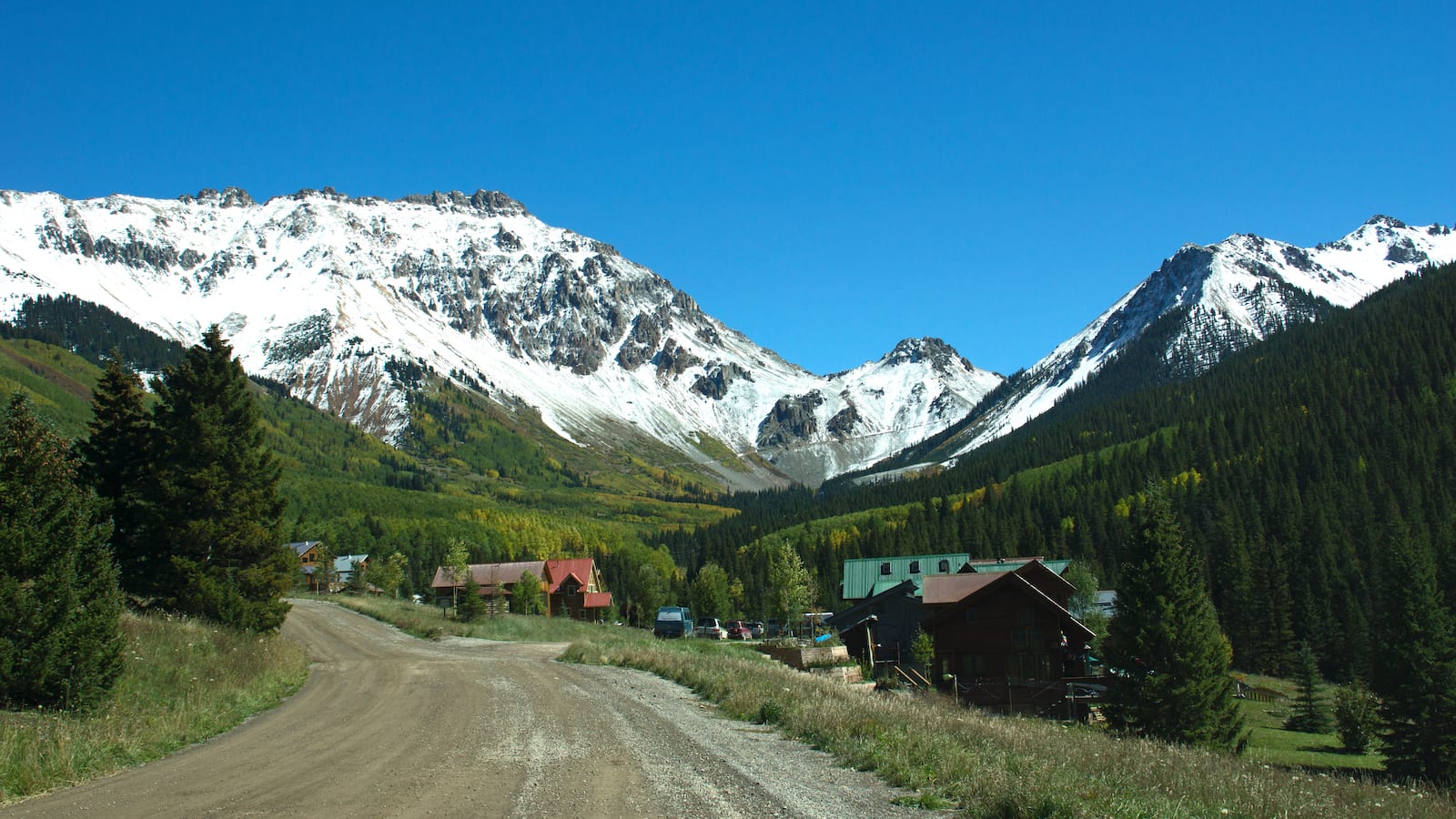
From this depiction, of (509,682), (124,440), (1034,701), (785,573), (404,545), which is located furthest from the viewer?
(404,545)

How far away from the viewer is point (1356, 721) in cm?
4712

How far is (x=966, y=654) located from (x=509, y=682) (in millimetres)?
32235

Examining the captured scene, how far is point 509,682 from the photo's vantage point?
25.3 m

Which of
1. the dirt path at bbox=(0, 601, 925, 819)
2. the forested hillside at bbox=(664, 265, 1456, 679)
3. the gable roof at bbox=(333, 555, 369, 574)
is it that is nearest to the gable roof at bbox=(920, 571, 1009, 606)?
the forested hillside at bbox=(664, 265, 1456, 679)

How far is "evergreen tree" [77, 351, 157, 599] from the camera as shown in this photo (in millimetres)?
29322

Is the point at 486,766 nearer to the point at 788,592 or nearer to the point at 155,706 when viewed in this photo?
the point at 155,706

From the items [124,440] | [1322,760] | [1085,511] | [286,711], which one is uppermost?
[1085,511]

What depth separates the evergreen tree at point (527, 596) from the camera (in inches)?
3669

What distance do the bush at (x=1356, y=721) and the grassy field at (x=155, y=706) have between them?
165 ft

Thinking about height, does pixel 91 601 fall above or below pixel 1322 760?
above

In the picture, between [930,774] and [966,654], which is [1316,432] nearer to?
[966,654]

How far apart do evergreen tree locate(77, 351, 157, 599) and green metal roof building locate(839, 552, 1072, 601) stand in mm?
53008

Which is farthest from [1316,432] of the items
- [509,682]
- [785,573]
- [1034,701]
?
[509,682]

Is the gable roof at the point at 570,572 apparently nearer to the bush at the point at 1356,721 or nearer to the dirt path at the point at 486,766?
the bush at the point at 1356,721
